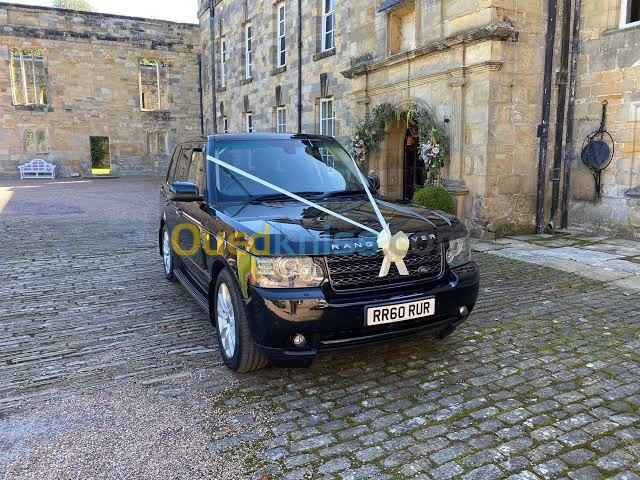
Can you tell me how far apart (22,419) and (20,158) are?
28697mm

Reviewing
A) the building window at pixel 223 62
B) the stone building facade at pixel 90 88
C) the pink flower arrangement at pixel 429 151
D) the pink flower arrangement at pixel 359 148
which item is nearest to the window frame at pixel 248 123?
the building window at pixel 223 62

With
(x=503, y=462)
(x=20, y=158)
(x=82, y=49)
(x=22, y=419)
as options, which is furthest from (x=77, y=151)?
(x=503, y=462)

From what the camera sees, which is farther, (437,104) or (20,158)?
(20,158)

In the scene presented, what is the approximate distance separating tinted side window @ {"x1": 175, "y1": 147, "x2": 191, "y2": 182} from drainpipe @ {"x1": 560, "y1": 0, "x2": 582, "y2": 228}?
25.1 ft

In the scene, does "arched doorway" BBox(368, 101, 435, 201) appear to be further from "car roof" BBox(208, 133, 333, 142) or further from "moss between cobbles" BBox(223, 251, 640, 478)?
"moss between cobbles" BBox(223, 251, 640, 478)

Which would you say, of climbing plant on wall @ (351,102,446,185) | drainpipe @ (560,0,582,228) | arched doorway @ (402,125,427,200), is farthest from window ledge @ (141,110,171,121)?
drainpipe @ (560,0,582,228)

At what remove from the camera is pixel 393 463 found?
280cm

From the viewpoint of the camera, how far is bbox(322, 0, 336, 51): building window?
16.0 m

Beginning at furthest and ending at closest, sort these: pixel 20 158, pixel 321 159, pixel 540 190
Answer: pixel 20 158
pixel 540 190
pixel 321 159

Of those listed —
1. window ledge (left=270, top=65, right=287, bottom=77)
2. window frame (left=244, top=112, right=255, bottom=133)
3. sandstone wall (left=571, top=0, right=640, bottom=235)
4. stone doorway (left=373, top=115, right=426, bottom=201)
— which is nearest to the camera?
sandstone wall (left=571, top=0, right=640, bottom=235)

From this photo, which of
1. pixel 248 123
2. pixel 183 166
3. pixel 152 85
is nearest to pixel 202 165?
pixel 183 166

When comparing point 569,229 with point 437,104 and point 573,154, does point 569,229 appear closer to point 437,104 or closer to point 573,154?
point 573,154

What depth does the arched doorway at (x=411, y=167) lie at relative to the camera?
12.4 meters

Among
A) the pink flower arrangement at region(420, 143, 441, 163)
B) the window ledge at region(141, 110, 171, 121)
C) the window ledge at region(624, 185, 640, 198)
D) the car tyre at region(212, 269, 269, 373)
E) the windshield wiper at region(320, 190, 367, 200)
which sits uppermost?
the window ledge at region(141, 110, 171, 121)
